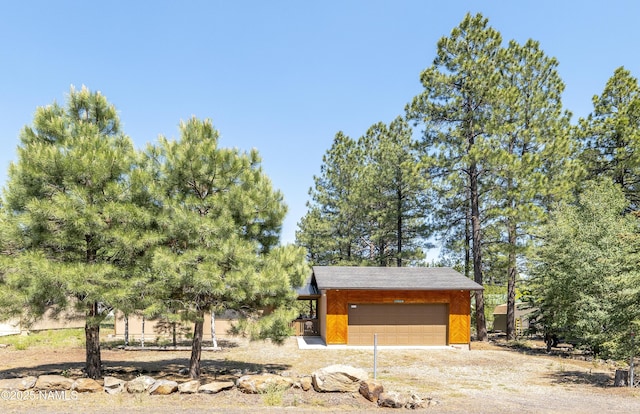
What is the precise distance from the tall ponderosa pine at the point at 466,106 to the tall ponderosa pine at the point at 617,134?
8.77 metres

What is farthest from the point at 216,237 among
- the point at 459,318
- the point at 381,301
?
the point at 459,318

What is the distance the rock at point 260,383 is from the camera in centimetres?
1052

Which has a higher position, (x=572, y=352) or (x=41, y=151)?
(x=41, y=151)

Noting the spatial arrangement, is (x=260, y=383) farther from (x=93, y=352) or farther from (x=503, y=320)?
(x=503, y=320)

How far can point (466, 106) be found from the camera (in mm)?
24453

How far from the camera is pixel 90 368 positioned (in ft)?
39.9

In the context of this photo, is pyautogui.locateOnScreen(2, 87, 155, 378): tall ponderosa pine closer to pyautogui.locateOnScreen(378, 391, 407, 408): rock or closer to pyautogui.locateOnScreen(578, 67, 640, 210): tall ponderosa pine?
pyautogui.locateOnScreen(378, 391, 407, 408): rock

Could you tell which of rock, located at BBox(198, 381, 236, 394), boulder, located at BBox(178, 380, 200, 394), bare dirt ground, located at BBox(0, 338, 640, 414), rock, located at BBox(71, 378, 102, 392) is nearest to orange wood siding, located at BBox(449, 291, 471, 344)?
bare dirt ground, located at BBox(0, 338, 640, 414)

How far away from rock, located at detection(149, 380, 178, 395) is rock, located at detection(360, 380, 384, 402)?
15.2 feet

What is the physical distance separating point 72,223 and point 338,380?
8.02m

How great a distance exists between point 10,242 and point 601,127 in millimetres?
31447

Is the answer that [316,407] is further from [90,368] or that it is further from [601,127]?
[601,127]

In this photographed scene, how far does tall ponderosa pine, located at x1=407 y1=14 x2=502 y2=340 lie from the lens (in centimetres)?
2359

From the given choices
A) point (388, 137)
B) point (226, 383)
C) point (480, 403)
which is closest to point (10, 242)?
point (226, 383)
